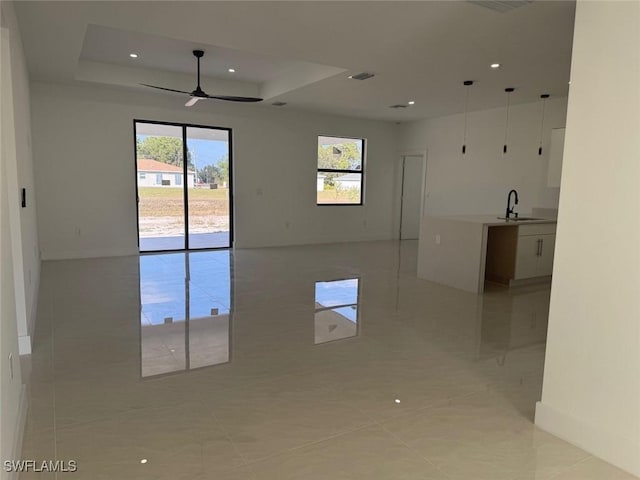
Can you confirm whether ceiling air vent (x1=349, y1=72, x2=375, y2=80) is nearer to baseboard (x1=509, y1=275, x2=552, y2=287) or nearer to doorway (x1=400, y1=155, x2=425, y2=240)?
baseboard (x1=509, y1=275, x2=552, y2=287)

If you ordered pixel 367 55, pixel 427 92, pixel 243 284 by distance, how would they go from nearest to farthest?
pixel 367 55, pixel 243 284, pixel 427 92

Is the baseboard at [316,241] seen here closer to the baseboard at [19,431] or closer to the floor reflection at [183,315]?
the floor reflection at [183,315]

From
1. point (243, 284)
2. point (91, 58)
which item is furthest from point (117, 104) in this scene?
point (243, 284)

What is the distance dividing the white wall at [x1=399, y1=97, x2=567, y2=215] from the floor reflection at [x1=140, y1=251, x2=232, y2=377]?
4.77 m

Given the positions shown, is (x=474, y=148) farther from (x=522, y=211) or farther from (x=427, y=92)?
(x=427, y=92)

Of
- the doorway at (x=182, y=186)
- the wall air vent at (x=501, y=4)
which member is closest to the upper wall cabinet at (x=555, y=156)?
the wall air vent at (x=501, y=4)

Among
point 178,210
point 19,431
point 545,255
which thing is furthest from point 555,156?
point 19,431

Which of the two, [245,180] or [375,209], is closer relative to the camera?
[245,180]

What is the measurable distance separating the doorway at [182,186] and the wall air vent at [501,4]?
552 centimetres

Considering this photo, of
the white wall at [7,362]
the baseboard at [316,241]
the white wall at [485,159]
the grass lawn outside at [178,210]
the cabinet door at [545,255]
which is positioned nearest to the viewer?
the white wall at [7,362]

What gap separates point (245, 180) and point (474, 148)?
4.35 m

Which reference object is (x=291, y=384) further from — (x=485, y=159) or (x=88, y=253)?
(x=485, y=159)

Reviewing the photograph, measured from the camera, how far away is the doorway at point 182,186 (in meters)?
7.41

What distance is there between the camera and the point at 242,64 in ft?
20.1
